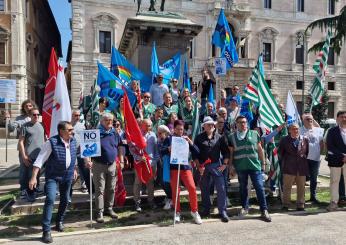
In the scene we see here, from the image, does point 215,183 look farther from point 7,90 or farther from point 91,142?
point 7,90

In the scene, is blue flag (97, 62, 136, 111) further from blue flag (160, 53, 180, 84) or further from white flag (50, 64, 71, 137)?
white flag (50, 64, 71, 137)

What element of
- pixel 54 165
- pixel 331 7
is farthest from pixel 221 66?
pixel 331 7

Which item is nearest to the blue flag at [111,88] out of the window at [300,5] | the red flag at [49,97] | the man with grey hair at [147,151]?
the man with grey hair at [147,151]

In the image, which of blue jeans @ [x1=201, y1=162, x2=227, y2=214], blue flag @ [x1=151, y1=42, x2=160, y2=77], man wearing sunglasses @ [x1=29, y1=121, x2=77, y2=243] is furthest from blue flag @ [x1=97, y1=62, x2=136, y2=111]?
man wearing sunglasses @ [x1=29, y1=121, x2=77, y2=243]

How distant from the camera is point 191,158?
6930 mm

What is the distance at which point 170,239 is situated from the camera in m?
5.54

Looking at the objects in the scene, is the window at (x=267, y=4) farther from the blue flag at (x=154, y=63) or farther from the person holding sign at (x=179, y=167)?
the person holding sign at (x=179, y=167)

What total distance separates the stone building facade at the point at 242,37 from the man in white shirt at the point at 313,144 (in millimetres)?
28734

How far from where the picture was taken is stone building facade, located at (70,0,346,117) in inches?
1389

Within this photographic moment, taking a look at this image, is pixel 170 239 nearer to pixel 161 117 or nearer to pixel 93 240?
pixel 93 240

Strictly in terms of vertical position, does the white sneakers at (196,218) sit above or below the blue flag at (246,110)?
below

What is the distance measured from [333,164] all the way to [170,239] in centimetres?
377

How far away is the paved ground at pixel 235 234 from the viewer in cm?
548

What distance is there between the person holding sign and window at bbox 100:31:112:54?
3147 centimetres
